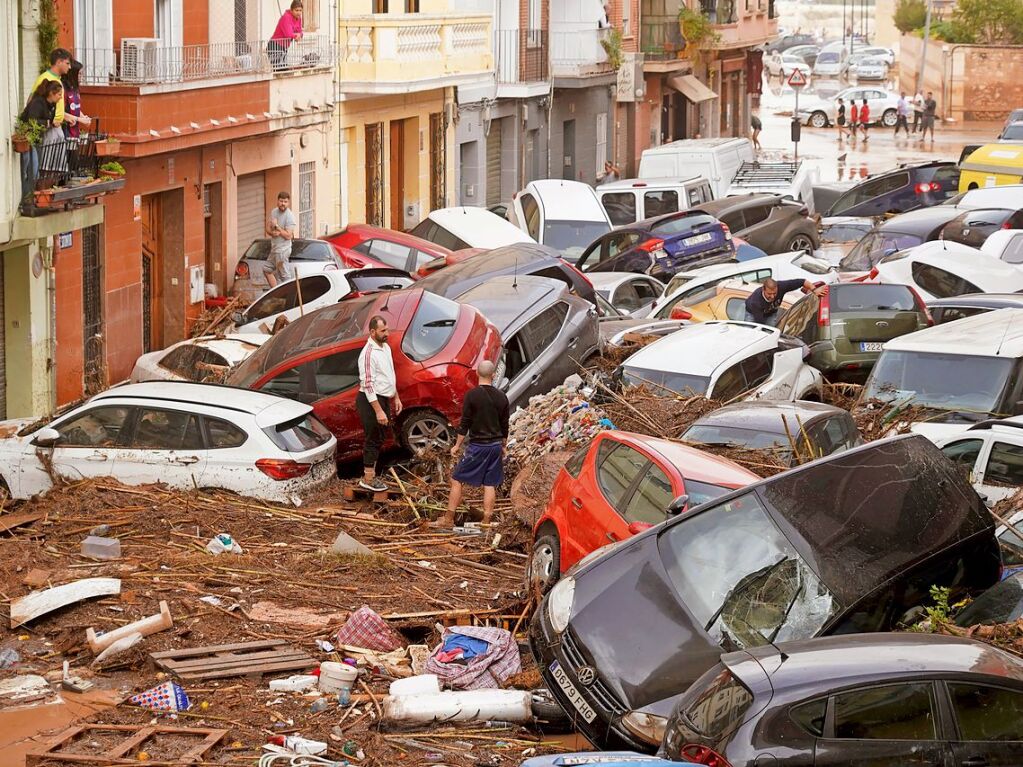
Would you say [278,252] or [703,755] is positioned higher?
[278,252]

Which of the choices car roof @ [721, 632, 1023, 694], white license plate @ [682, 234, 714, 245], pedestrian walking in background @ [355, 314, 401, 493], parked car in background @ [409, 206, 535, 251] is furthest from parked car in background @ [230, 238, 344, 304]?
car roof @ [721, 632, 1023, 694]

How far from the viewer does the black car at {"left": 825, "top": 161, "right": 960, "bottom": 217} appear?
3538cm

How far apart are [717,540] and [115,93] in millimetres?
14215

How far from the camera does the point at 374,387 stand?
16.0 m

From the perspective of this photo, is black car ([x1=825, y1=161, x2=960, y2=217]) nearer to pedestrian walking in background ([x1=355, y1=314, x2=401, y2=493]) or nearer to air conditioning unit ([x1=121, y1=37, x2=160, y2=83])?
air conditioning unit ([x1=121, y1=37, x2=160, y2=83])

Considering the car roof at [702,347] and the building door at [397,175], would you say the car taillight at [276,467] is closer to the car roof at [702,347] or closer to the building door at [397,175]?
the car roof at [702,347]

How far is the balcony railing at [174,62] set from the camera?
22.3 meters

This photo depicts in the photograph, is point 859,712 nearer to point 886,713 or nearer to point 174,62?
point 886,713

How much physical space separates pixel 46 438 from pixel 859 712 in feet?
30.7

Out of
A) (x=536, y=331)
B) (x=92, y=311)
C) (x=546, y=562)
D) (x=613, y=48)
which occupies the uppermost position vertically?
(x=613, y=48)

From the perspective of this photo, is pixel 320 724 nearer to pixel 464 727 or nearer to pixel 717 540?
pixel 464 727

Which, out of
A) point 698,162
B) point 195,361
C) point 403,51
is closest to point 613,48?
point 698,162

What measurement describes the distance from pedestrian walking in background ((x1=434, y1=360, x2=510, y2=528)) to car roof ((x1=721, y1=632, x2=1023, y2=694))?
6.28m

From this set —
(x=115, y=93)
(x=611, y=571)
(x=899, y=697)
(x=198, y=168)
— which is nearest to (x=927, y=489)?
(x=611, y=571)
